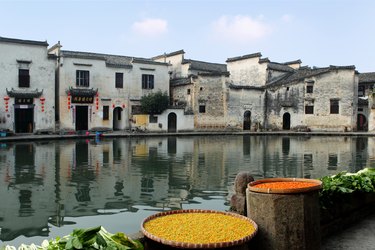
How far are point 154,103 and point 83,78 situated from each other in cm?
584

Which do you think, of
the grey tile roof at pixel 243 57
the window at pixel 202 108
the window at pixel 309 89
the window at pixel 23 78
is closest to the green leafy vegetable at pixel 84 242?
the window at pixel 23 78

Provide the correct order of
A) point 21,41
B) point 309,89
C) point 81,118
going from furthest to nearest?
1. point 309,89
2. point 81,118
3. point 21,41

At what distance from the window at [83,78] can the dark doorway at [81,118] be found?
1782 mm

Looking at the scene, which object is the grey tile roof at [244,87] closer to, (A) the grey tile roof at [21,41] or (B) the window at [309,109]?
(B) the window at [309,109]

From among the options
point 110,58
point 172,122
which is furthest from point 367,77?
point 110,58

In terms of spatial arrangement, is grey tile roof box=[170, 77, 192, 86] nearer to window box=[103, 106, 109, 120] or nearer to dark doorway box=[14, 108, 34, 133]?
window box=[103, 106, 109, 120]

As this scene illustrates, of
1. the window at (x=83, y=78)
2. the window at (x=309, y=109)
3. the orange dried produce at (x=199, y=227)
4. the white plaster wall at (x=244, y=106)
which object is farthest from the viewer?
the white plaster wall at (x=244, y=106)

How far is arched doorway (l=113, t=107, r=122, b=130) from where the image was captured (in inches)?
1211

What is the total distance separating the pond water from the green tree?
13958 millimetres

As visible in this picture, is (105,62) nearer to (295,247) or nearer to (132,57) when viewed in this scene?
(132,57)

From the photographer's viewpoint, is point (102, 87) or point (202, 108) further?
point (202, 108)

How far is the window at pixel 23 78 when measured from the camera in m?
25.8

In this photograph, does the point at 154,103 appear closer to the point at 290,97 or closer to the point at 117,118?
the point at 117,118

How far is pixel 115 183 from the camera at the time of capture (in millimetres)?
9484
